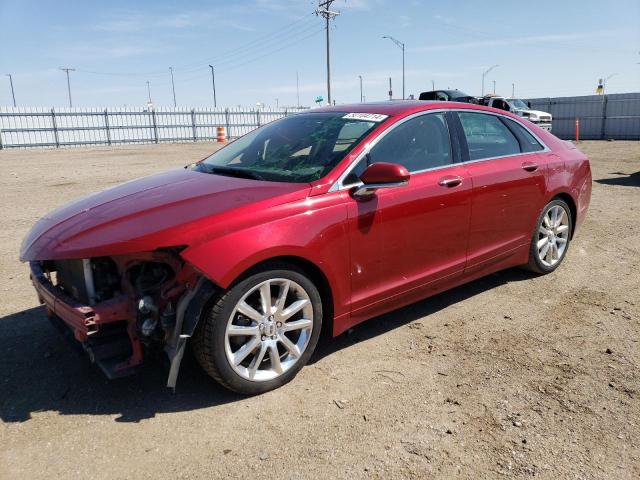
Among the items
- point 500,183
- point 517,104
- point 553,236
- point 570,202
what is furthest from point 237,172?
point 517,104

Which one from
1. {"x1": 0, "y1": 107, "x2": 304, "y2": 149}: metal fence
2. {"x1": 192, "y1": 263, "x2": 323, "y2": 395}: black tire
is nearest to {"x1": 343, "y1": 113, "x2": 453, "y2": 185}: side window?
{"x1": 192, "y1": 263, "x2": 323, "y2": 395}: black tire

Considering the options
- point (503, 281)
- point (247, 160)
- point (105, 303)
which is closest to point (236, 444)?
point (105, 303)

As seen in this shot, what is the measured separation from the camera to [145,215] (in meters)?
2.96

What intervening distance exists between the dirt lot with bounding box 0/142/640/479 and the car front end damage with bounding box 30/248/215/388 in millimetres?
369

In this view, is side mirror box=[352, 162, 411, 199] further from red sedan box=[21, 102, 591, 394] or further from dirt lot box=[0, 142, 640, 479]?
dirt lot box=[0, 142, 640, 479]

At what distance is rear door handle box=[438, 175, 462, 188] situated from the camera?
3816 mm

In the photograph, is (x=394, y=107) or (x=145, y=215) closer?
(x=145, y=215)

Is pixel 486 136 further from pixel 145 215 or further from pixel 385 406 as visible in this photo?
pixel 145 215

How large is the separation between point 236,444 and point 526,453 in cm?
142

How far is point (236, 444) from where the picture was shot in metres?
2.64

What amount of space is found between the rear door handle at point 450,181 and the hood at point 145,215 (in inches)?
45.4

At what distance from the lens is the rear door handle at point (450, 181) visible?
12.5 ft

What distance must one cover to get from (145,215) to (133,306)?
0.52m

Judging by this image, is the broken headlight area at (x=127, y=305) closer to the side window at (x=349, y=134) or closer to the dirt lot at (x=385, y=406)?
the dirt lot at (x=385, y=406)
